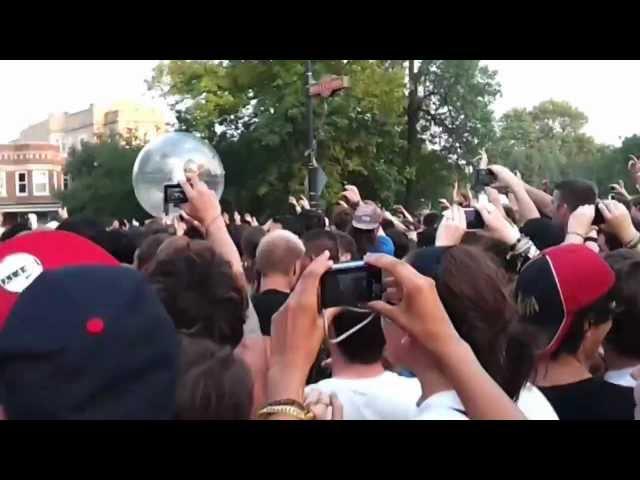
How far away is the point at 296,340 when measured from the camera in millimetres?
2014

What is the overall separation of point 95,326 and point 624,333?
7.57ft

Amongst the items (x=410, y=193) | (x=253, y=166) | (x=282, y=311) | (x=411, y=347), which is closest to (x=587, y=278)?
(x=411, y=347)

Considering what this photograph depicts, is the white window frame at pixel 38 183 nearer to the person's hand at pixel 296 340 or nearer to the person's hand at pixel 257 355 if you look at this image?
the person's hand at pixel 257 355

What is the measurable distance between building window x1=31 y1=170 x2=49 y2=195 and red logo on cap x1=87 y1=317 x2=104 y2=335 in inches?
3090

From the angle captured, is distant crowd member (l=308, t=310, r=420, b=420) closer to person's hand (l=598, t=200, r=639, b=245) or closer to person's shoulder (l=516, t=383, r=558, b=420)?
person's shoulder (l=516, t=383, r=558, b=420)

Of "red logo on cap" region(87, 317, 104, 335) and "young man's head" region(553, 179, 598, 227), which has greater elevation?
"red logo on cap" region(87, 317, 104, 335)

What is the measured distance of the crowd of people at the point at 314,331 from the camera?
1.45m

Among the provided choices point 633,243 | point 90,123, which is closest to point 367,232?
point 633,243

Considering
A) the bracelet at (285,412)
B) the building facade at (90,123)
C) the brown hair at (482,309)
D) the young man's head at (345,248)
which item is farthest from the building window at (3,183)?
the bracelet at (285,412)

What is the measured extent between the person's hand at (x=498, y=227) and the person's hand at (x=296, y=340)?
222 centimetres

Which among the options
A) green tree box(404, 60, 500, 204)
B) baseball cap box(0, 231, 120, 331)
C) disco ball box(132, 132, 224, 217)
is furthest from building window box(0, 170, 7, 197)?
baseball cap box(0, 231, 120, 331)

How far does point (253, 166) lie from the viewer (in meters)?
35.6

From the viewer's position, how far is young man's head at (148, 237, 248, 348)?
121 inches

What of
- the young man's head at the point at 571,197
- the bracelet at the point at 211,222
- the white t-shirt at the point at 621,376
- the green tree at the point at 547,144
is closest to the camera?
the white t-shirt at the point at 621,376
